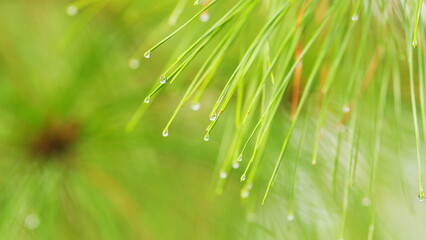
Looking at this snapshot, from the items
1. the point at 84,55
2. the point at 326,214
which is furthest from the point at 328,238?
the point at 84,55

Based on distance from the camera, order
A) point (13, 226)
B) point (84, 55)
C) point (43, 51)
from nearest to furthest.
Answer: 1. point (13, 226)
2. point (84, 55)
3. point (43, 51)

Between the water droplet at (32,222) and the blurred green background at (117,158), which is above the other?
the blurred green background at (117,158)

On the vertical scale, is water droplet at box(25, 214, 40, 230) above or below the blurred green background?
below

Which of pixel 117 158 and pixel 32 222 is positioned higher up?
pixel 117 158

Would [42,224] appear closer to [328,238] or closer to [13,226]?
[13,226]

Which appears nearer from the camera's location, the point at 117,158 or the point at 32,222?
the point at 32,222
